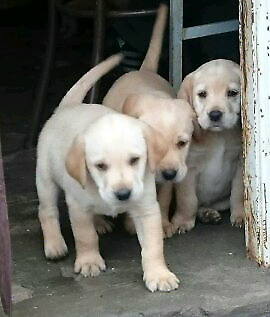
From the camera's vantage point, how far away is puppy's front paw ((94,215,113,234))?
3.63m

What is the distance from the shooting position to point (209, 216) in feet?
11.9

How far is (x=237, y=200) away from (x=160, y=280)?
0.69m

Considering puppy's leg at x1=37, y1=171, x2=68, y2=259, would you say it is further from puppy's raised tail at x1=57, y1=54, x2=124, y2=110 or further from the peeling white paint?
the peeling white paint

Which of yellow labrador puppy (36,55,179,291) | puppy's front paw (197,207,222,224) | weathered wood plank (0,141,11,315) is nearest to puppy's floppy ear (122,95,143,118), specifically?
yellow labrador puppy (36,55,179,291)

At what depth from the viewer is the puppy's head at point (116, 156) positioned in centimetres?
287

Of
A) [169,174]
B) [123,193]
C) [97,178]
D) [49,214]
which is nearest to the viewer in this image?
[123,193]

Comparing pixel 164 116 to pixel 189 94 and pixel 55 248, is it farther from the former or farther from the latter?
pixel 55 248

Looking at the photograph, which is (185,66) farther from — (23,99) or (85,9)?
(23,99)

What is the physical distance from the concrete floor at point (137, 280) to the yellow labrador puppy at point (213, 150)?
94 millimetres

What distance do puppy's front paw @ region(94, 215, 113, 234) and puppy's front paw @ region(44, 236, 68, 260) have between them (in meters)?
0.27

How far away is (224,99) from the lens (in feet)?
11.0

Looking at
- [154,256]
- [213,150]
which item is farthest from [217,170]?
[154,256]

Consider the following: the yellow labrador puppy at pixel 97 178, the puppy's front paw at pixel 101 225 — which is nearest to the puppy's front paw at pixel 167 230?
the puppy's front paw at pixel 101 225

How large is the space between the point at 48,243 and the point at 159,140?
2.25ft
